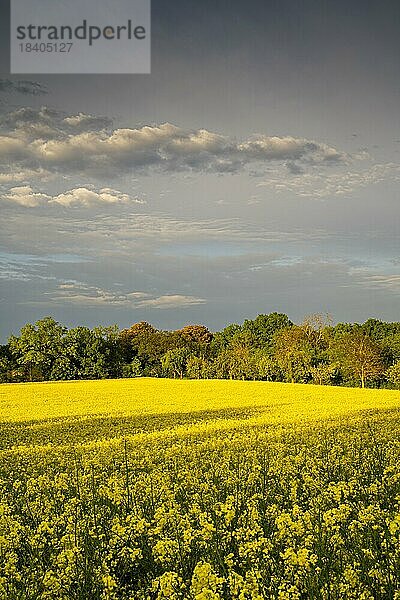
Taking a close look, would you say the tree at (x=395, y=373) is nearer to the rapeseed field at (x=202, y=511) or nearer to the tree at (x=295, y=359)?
the tree at (x=295, y=359)

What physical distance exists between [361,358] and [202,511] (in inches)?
2225

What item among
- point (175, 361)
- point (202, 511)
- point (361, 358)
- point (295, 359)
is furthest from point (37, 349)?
point (202, 511)

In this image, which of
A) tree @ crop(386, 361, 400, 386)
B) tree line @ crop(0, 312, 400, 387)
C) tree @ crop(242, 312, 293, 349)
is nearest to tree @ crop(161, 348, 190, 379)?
tree line @ crop(0, 312, 400, 387)

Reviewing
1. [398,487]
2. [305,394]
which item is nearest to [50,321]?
[305,394]

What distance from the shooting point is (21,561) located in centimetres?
798

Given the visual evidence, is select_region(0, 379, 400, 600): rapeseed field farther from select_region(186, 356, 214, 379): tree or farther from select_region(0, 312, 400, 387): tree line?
select_region(186, 356, 214, 379): tree

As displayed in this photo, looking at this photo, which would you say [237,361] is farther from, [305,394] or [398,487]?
[398,487]

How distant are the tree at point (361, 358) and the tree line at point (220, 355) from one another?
0.35ft

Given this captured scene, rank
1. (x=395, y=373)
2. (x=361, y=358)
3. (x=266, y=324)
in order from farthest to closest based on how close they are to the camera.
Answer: (x=266, y=324), (x=361, y=358), (x=395, y=373)

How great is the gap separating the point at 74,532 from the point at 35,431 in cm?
1491

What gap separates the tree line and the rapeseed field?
4386 cm

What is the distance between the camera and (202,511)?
943cm

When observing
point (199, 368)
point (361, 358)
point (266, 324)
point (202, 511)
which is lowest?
point (202, 511)

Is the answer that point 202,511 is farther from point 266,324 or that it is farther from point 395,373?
point 266,324
